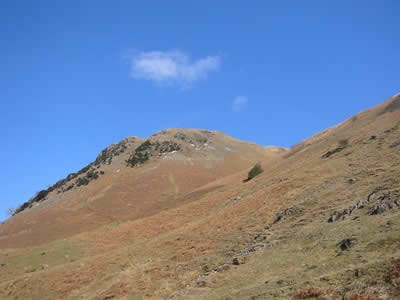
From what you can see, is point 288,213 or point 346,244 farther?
point 288,213

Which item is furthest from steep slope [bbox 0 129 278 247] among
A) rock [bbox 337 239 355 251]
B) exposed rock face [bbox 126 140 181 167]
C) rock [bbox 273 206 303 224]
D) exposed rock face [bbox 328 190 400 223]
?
rock [bbox 337 239 355 251]

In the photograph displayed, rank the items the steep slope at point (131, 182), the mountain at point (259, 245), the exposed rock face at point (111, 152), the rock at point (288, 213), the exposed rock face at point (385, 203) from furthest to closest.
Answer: the exposed rock face at point (111, 152) → the steep slope at point (131, 182) → the rock at point (288, 213) → the exposed rock face at point (385, 203) → the mountain at point (259, 245)

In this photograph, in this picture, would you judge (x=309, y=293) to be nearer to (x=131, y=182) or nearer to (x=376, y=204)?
(x=376, y=204)

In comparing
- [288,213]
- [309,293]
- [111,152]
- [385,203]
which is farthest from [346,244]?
[111,152]

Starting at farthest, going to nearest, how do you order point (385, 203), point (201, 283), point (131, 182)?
point (131, 182) < point (201, 283) < point (385, 203)

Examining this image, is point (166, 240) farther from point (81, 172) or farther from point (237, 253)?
point (81, 172)

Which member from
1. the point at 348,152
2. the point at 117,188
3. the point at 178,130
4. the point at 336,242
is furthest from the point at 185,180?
the point at 336,242

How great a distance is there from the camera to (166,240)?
38.4 m

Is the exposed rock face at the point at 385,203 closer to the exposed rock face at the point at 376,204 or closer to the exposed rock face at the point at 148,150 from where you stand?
the exposed rock face at the point at 376,204

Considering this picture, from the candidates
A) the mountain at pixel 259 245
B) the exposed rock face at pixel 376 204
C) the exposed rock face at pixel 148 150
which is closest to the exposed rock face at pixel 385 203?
the exposed rock face at pixel 376 204

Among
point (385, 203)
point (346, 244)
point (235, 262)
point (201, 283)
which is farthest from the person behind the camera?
point (235, 262)

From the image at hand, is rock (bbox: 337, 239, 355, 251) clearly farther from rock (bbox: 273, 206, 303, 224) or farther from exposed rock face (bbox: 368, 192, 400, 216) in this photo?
rock (bbox: 273, 206, 303, 224)

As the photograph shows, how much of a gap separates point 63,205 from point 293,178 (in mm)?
66083

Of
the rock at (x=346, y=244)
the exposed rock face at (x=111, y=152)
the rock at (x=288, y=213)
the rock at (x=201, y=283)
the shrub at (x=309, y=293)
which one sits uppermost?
the exposed rock face at (x=111, y=152)
